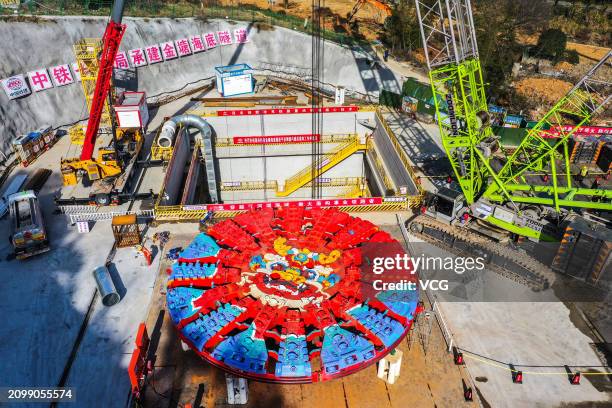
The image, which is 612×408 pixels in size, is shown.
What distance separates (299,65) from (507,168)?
3532 cm

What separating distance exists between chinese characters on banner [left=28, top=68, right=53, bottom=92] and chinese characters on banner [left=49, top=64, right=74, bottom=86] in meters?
0.59

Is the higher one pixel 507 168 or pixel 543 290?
pixel 507 168

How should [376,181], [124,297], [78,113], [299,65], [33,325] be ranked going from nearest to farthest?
[33,325]
[124,297]
[376,181]
[78,113]
[299,65]

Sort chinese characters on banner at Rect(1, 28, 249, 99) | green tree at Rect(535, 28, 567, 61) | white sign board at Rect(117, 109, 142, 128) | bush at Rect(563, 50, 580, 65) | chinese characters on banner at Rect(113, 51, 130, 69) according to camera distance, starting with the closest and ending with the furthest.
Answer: white sign board at Rect(117, 109, 142, 128)
chinese characters on banner at Rect(1, 28, 249, 99)
chinese characters on banner at Rect(113, 51, 130, 69)
green tree at Rect(535, 28, 567, 61)
bush at Rect(563, 50, 580, 65)

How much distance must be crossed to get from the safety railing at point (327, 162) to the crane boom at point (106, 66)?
1867cm

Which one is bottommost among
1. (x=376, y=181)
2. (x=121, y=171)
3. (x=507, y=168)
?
(x=376, y=181)

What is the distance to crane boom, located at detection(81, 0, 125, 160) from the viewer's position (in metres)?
32.9

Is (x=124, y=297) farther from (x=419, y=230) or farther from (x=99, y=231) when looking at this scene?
(x=419, y=230)

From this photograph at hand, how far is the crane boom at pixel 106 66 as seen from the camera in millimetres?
32875

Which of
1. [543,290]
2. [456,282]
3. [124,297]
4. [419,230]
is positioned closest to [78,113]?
[124,297]

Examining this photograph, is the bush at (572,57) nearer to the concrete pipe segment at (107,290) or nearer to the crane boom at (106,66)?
the crane boom at (106,66)

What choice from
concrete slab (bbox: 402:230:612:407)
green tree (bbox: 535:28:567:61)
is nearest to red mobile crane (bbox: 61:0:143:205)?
concrete slab (bbox: 402:230:612:407)

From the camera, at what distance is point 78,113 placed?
4734 cm

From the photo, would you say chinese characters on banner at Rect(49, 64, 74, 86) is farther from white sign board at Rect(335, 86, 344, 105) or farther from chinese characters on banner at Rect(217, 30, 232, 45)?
white sign board at Rect(335, 86, 344, 105)
